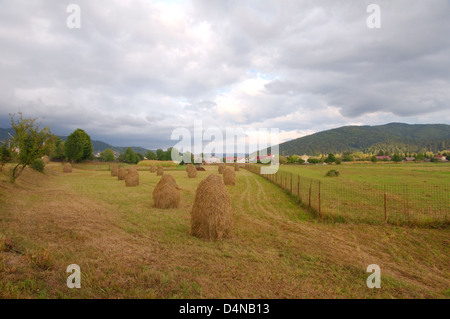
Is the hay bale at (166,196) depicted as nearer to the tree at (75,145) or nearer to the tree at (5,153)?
the tree at (5,153)

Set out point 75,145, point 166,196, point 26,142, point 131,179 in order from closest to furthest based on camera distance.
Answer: point 166,196 → point 26,142 → point 131,179 → point 75,145

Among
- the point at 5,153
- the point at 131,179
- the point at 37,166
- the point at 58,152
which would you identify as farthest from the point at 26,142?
the point at 58,152

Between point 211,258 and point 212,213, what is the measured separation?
1.99m

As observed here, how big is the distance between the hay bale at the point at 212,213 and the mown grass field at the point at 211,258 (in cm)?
39

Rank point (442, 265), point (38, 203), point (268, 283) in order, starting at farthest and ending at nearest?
1. point (38, 203)
2. point (442, 265)
3. point (268, 283)

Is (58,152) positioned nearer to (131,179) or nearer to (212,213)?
(131,179)

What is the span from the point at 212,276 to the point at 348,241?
5393 mm

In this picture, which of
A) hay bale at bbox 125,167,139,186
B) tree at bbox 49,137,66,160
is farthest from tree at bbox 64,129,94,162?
hay bale at bbox 125,167,139,186

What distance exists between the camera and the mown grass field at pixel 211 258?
474 centimetres

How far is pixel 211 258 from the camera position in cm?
639

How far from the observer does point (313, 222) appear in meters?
10.6

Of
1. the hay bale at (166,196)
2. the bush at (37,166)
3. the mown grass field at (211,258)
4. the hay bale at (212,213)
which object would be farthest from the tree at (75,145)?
the hay bale at (212,213)
